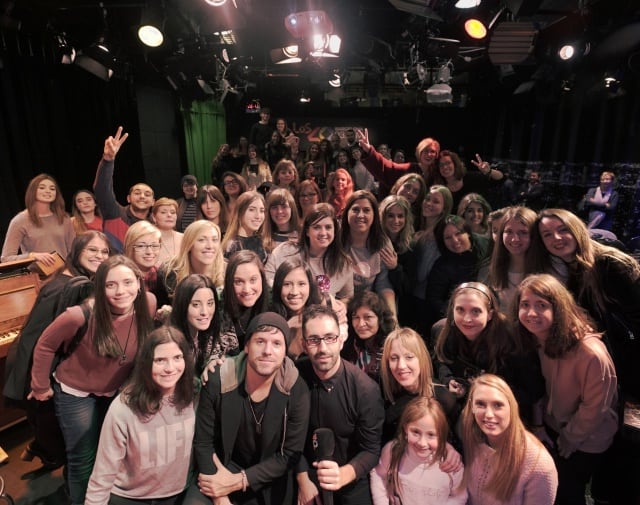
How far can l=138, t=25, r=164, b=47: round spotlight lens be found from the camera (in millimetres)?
4648

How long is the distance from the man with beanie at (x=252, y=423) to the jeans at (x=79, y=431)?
617mm

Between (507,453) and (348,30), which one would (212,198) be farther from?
(348,30)

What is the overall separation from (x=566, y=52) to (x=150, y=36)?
203 inches

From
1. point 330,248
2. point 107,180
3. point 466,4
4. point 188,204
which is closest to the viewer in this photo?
point 330,248

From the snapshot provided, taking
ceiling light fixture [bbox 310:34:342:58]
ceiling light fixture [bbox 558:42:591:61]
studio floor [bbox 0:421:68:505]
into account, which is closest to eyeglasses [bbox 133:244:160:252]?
studio floor [bbox 0:421:68:505]

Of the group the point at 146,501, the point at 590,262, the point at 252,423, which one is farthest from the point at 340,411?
the point at 590,262

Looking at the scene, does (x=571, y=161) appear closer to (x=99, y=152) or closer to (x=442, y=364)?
(x=442, y=364)

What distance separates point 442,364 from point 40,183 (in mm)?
3538

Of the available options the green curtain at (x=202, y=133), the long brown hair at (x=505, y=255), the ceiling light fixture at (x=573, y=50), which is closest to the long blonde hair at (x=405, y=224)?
the long brown hair at (x=505, y=255)

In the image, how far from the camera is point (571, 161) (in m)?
7.46

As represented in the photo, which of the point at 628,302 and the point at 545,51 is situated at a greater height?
the point at 545,51

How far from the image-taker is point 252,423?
6.63 ft

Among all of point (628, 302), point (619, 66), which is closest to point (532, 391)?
point (628, 302)

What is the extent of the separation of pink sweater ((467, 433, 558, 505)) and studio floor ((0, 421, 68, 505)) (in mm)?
2409
